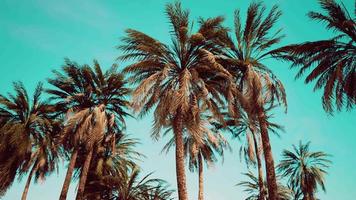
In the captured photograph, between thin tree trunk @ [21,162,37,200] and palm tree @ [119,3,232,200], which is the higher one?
palm tree @ [119,3,232,200]

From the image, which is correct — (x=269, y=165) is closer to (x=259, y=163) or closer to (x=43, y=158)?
(x=259, y=163)

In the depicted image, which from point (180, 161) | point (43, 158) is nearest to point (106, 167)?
point (43, 158)

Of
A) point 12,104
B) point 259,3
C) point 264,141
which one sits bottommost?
point 264,141

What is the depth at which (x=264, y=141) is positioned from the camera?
15.7 meters

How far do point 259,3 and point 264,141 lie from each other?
709 centimetres

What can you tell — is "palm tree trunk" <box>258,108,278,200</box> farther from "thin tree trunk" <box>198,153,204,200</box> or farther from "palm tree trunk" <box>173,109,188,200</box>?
"thin tree trunk" <box>198,153,204,200</box>

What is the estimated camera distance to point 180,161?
1432 centimetres

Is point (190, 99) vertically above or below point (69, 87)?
below

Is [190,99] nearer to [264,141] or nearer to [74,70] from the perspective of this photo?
[264,141]

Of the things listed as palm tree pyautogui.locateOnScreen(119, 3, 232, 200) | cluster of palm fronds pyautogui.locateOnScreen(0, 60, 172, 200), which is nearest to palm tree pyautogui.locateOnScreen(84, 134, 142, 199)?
cluster of palm fronds pyautogui.locateOnScreen(0, 60, 172, 200)

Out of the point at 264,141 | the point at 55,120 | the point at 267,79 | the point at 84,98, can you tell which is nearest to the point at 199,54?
the point at 267,79

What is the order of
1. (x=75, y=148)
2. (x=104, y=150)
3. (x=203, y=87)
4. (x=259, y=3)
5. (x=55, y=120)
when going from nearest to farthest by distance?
1. (x=203, y=87)
2. (x=259, y=3)
3. (x=75, y=148)
4. (x=55, y=120)
5. (x=104, y=150)

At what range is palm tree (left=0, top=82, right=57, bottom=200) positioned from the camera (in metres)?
19.2

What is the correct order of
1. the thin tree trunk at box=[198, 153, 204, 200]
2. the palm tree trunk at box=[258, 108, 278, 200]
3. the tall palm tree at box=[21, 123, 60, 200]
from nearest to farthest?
1. the palm tree trunk at box=[258, 108, 278, 200]
2. the tall palm tree at box=[21, 123, 60, 200]
3. the thin tree trunk at box=[198, 153, 204, 200]
